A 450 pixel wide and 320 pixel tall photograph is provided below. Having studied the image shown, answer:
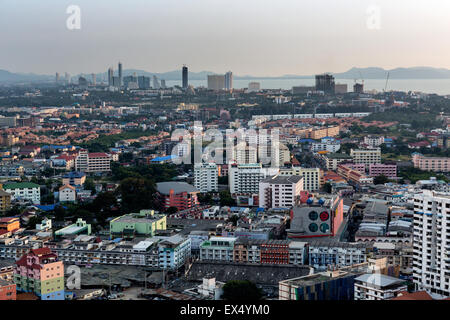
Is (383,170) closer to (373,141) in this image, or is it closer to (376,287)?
(373,141)

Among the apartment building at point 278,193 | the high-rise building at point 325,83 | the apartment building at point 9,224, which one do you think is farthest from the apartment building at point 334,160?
the high-rise building at point 325,83

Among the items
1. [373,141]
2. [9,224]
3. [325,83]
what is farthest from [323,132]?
[325,83]

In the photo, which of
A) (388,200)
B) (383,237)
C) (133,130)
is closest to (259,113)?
(133,130)

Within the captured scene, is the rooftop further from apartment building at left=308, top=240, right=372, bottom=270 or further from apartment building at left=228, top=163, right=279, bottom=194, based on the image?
apartment building at left=308, top=240, right=372, bottom=270

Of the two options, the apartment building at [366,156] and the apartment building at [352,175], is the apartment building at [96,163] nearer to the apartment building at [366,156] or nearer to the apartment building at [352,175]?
the apartment building at [352,175]

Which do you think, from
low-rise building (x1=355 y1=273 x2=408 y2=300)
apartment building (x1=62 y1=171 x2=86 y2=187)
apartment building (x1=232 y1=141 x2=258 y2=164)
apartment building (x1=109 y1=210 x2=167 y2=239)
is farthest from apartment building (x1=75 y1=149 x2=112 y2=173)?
low-rise building (x1=355 y1=273 x2=408 y2=300)
